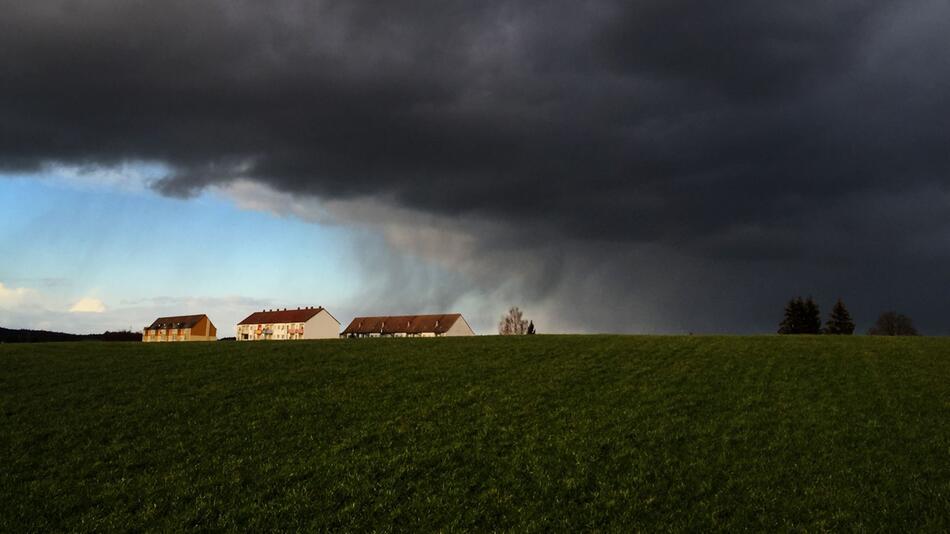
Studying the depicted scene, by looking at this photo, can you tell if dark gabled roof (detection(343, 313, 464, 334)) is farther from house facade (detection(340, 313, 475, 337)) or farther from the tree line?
the tree line

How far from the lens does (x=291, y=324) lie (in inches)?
6486

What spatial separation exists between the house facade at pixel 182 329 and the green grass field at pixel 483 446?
492 feet

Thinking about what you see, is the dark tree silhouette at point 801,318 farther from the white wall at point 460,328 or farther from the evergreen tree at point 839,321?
the white wall at point 460,328

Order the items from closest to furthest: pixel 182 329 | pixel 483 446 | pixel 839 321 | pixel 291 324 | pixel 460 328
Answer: pixel 483 446 < pixel 839 321 < pixel 460 328 < pixel 291 324 < pixel 182 329

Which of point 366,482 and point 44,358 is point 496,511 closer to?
point 366,482

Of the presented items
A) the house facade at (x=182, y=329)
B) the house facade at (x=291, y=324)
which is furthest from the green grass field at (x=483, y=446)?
the house facade at (x=182, y=329)

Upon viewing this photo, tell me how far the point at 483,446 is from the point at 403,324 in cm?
14343

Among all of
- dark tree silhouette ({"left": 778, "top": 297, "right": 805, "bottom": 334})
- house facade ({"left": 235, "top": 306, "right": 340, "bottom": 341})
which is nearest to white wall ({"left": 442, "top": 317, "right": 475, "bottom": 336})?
house facade ({"left": 235, "top": 306, "right": 340, "bottom": 341})

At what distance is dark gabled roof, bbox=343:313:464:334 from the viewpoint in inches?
6063

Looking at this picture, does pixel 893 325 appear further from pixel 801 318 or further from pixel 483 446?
pixel 483 446

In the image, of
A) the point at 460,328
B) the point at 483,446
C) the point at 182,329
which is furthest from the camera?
the point at 182,329

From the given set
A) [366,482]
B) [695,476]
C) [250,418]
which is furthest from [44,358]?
[695,476]

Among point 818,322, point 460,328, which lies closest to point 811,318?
point 818,322

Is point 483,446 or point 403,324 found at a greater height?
point 403,324
